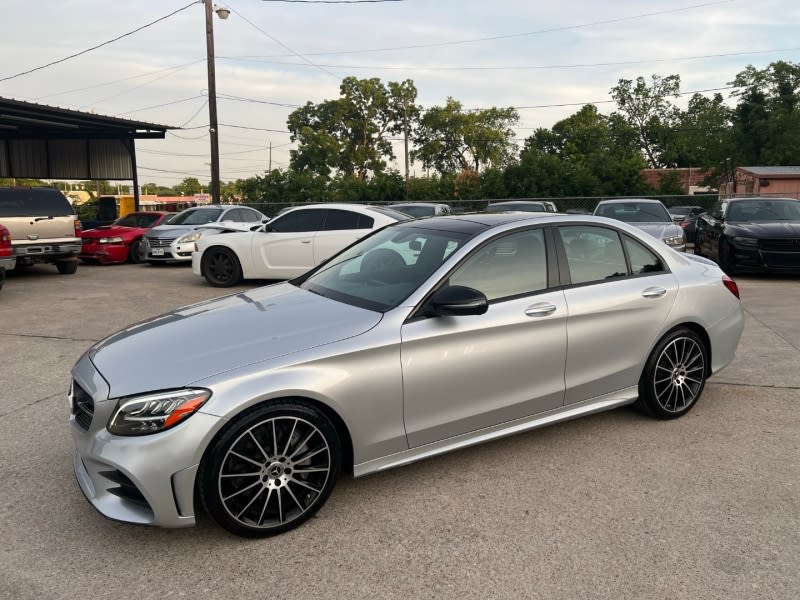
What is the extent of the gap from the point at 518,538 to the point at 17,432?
3529 mm

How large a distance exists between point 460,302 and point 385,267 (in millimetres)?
863

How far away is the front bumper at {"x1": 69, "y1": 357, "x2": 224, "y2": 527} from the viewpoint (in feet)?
9.07

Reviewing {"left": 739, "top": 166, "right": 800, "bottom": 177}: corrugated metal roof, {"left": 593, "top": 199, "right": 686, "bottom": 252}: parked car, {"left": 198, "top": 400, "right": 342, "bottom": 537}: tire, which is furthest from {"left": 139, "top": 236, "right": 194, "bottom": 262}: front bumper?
{"left": 739, "top": 166, "right": 800, "bottom": 177}: corrugated metal roof

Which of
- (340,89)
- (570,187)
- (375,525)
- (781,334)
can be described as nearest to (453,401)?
(375,525)

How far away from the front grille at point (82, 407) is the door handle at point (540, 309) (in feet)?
7.83

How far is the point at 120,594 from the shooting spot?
2.62 metres

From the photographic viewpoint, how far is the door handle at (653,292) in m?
4.27

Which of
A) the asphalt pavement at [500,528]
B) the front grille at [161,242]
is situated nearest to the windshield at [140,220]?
the front grille at [161,242]

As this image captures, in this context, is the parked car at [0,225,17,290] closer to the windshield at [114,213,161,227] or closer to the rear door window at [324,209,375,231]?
the rear door window at [324,209,375,231]

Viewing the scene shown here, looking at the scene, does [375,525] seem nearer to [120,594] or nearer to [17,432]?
[120,594]

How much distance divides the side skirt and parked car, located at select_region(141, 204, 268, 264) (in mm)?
11302

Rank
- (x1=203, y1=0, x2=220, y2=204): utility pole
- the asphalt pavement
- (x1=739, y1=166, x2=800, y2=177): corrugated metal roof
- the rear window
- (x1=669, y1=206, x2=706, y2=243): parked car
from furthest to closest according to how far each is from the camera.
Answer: (x1=739, y1=166, x2=800, y2=177): corrugated metal roof, (x1=203, y1=0, x2=220, y2=204): utility pole, (x1=669, y1=206, x2=706, y2=243): parked car, the rear window, the asphalt pavement

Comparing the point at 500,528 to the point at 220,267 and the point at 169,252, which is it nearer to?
the point at 220,267

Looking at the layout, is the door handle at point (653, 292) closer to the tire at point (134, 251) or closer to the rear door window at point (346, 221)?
the rear door window at point (346, 221)
